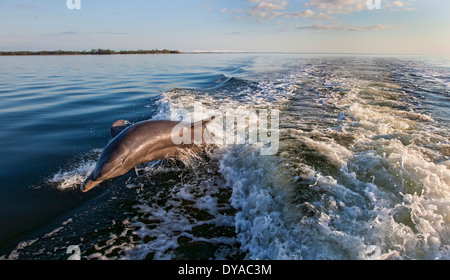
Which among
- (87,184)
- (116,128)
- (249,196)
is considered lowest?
(249,196)

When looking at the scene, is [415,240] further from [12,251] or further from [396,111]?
[396,111]

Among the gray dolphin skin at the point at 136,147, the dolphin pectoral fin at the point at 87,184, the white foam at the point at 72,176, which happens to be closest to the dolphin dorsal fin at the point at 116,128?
the gray dolphin skin at the point at 136,147

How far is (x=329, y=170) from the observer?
4.86m

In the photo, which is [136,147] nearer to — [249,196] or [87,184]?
[87,184]

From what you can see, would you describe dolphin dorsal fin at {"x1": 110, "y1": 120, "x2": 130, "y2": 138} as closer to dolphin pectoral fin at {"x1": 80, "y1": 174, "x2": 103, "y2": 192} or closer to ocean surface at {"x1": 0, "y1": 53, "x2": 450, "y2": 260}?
ocean surface at {"x1": 0, "y1": 53, "x2": 450, "y2": 260}

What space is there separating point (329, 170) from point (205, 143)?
3.52 meters

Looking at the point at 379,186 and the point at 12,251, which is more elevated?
the point at 379,186

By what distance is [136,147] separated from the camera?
17.5 feet

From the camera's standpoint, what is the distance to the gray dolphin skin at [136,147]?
15.3 ft

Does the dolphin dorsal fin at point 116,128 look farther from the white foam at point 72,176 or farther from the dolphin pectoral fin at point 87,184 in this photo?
the dolphin pectoral fin at point 87,184

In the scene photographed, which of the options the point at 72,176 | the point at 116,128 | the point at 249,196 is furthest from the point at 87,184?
the point at 249,196

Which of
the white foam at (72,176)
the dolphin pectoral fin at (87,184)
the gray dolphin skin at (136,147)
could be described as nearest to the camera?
the dolphin pectoral fin at (87,184)

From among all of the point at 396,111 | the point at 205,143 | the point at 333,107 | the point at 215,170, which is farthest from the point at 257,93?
the point at 215,170

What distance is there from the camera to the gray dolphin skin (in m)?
4.67
